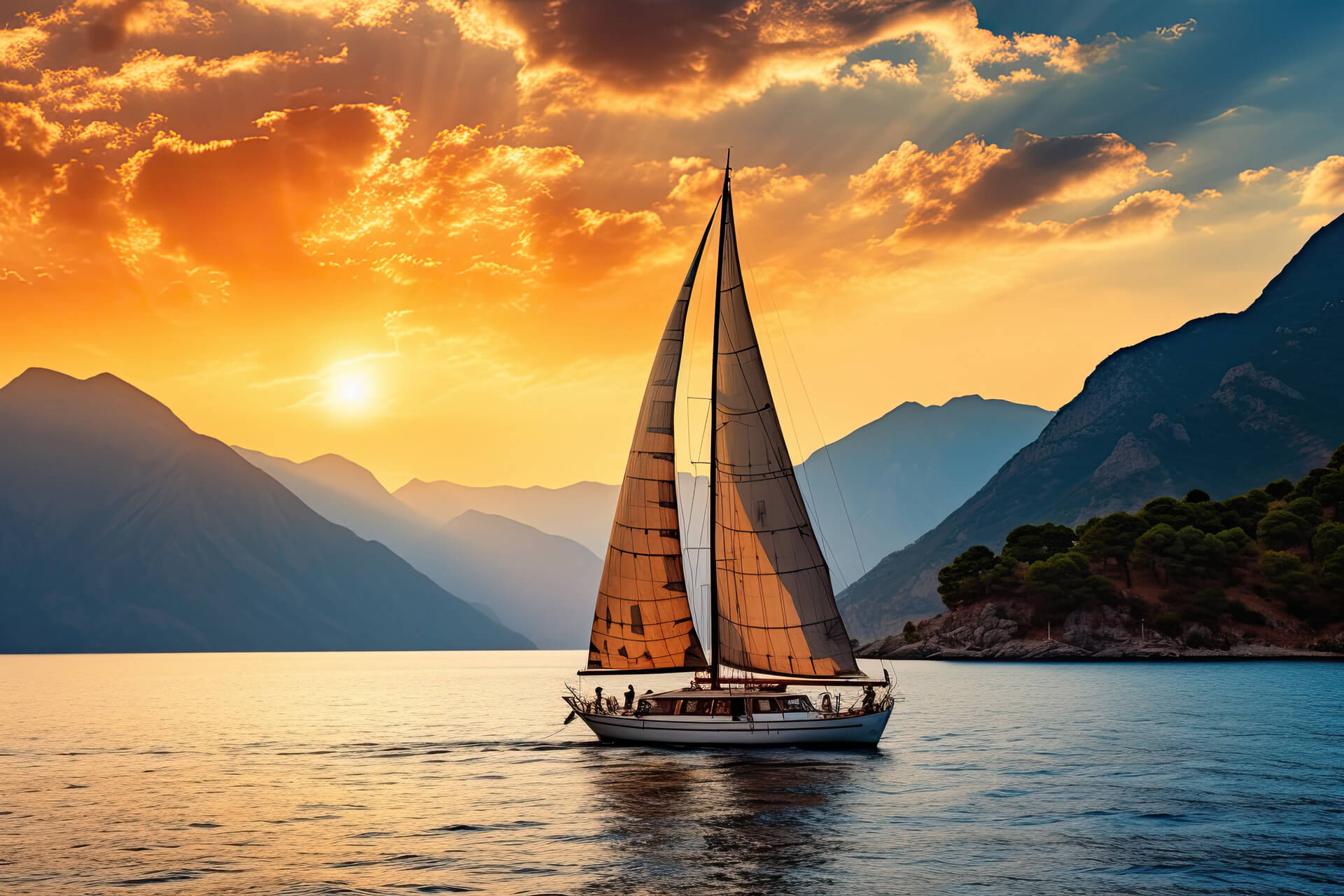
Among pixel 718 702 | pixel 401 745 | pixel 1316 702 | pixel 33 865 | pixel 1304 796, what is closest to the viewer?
pixel 33 865

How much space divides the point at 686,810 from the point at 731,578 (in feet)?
57.0

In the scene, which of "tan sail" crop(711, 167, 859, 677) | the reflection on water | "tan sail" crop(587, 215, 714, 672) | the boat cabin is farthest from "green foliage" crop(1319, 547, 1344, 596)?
"tan sail" crop(587, 215, 714, 672)

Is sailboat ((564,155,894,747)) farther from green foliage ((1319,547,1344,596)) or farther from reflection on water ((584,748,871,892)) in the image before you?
green foliage ((1319,547,1344,596))

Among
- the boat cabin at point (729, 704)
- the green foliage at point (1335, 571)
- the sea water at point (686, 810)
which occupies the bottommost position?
the sea water at point (686, 810)

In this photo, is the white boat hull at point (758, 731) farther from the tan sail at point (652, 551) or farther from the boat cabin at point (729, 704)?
the tan sail at point (652, 551)

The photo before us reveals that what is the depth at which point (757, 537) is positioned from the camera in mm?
59062

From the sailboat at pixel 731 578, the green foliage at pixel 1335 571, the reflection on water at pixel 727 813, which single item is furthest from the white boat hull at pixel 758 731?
the green foliage at pixel 1335 571

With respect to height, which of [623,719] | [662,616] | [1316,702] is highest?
[662,616]

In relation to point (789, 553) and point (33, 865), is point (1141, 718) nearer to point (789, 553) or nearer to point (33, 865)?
point (789, 553)

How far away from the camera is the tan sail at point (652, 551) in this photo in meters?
59.7

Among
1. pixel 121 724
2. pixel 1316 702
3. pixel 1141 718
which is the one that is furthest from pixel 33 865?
pixel 1316 702

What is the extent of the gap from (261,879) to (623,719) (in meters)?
28.8

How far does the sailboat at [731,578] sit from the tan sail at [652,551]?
0.18ft

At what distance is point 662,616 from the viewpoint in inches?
2362
